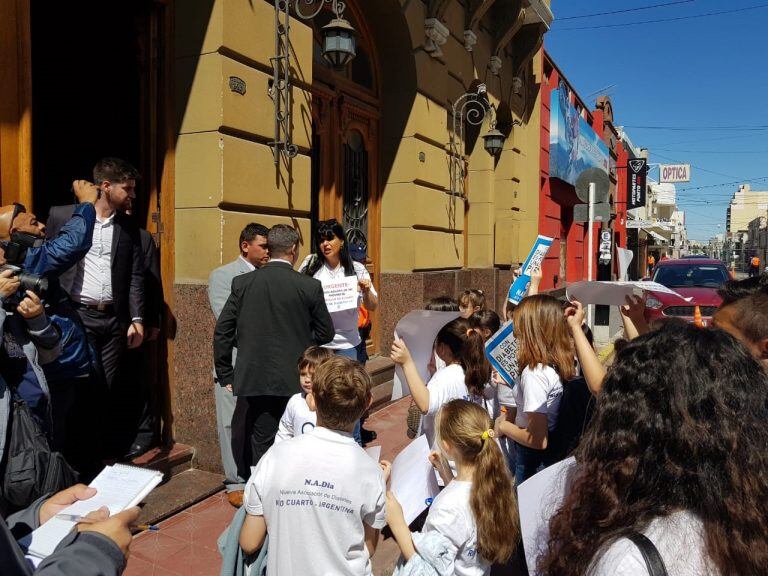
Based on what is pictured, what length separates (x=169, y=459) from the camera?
4.74 meters

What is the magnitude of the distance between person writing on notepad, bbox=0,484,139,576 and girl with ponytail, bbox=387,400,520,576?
3.99ft

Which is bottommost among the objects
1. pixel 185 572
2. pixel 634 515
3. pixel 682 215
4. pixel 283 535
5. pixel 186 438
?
pixel 185 572

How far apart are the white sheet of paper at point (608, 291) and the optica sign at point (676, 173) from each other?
6026 cm

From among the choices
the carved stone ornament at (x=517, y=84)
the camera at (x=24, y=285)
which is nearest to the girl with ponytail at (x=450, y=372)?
the camera at (x=24, y=285)

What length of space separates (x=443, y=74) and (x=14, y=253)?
7.44m

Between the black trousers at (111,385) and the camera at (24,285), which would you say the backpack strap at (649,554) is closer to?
the camera at (24,285)

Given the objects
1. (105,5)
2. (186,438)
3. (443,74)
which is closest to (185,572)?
(186,438)

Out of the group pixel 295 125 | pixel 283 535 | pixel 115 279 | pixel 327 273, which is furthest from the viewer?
pixel 295 125

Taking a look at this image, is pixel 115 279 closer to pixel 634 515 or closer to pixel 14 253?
pixel 14 253

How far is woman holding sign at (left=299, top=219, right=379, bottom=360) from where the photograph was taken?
15.8 feet

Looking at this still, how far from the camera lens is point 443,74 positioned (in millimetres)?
9070

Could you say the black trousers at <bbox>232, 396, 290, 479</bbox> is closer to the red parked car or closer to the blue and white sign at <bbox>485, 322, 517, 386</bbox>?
the blue and white sign at <bbox>485, 322, 517, 386</bbox>

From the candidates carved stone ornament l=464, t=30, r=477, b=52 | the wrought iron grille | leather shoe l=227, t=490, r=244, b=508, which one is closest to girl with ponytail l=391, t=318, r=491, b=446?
leather shoe l=227, t=490, r=244, b=508

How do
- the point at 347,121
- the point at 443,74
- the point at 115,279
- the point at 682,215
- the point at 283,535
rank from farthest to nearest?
the point at 682,215, the point at 443,74, the point at 347,121, the point at 115,279, the point at 283,535
